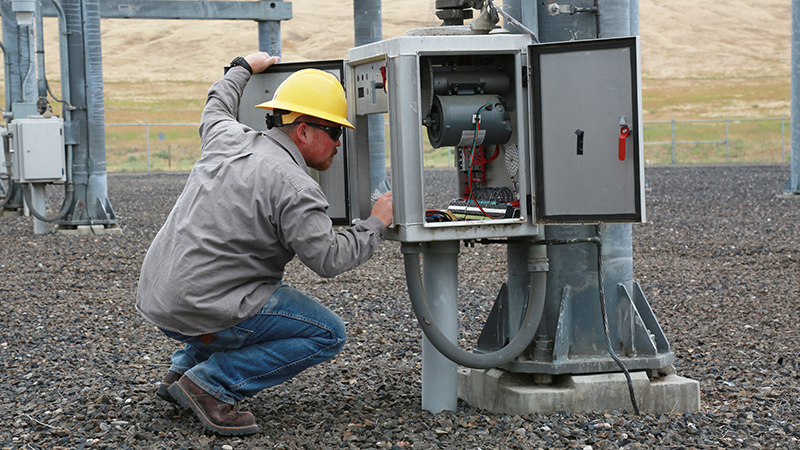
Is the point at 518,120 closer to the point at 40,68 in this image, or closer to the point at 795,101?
the point at 40,68

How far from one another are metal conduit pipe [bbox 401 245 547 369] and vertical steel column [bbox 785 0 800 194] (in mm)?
13580

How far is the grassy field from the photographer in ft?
121

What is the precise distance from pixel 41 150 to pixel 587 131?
10.0 m

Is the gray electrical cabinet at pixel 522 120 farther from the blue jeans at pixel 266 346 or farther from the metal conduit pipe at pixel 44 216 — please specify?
the metal conduit pipe at pixel 44 216

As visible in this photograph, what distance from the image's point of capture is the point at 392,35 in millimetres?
76375

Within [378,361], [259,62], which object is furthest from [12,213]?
[259,62]

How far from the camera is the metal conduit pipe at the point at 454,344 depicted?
3756 mm

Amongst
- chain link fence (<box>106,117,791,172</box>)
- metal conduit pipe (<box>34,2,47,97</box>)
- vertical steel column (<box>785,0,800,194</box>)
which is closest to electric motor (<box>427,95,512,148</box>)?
metal conduit pipe (<box>34,2,47,97</box>)

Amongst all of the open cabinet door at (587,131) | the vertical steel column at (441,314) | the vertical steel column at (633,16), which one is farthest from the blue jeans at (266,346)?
the vertical steel column at (633,16)

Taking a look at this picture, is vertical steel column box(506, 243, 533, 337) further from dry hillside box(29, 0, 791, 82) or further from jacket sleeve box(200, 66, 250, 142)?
dry hillside box(29, 0, 791, 82)

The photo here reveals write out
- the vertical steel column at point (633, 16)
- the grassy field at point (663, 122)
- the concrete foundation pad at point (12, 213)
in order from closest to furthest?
the vertical steel column at point (633, 16) → the concrete foundation pad at point (12, 213) → the grassy field at point (663, 122)

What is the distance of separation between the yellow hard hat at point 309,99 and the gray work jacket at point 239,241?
0.54 ft

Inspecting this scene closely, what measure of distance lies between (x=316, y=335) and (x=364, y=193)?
31.5 inches

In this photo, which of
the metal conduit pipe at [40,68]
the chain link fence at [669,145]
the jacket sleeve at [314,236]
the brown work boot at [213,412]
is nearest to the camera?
the jacket sleeve at [314,236]
